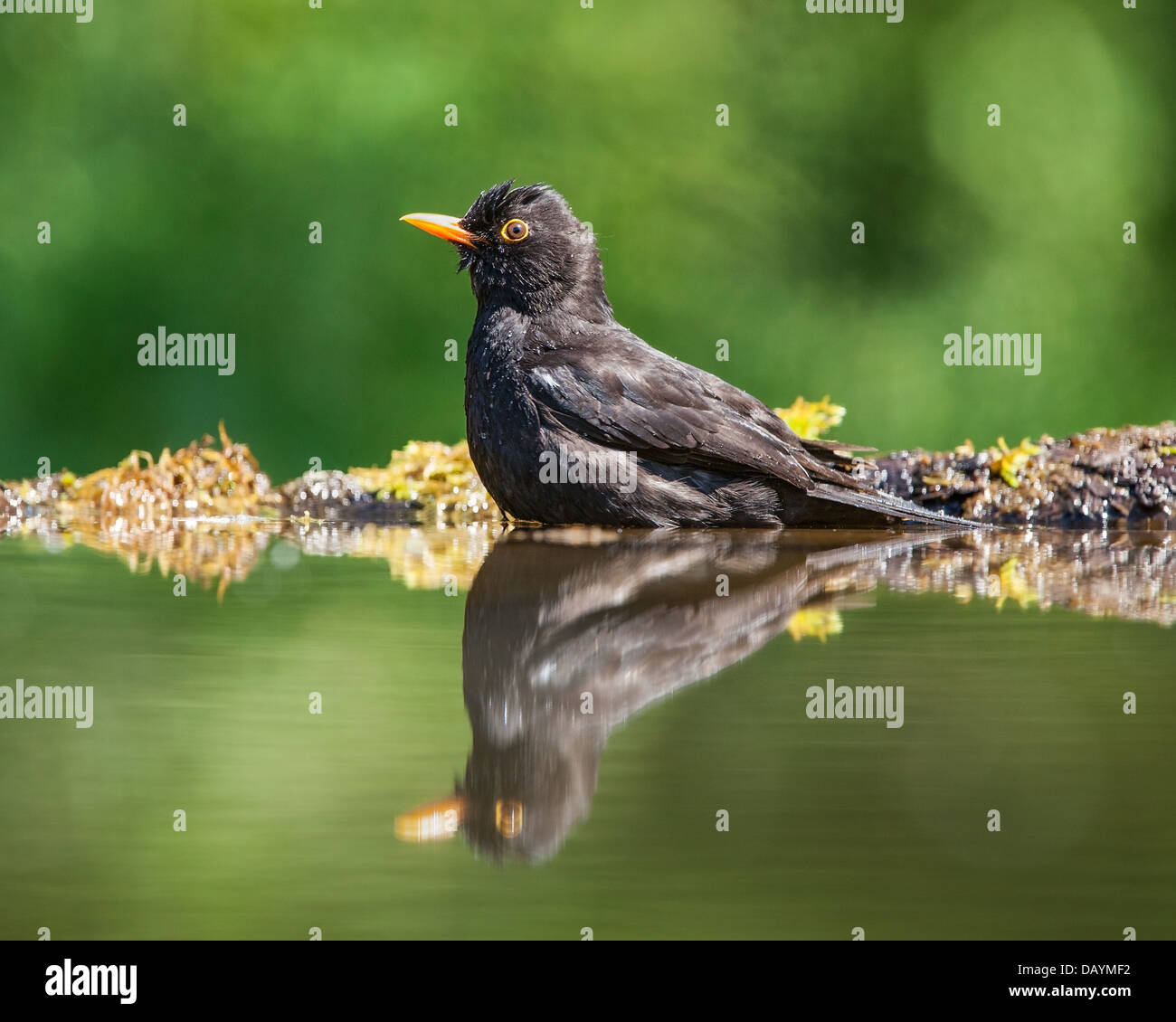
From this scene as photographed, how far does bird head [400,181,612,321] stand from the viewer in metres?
5.79

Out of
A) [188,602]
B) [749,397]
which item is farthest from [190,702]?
[749,397]

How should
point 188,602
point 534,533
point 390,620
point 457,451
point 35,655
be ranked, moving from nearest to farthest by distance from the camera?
point 35,655
point 390,620
point 188,602
point 534,533
point 457,451

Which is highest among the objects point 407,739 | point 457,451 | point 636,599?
point 457,451

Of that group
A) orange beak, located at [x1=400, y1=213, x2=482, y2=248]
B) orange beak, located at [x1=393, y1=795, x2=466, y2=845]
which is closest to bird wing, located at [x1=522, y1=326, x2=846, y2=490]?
orange beak, located at [x1=400, y1=213, x2=482, y2=248]

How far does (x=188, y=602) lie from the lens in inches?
144

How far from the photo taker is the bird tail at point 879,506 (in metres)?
5.38

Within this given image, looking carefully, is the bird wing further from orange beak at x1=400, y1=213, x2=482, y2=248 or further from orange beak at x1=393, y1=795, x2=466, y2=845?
orange beak at x1=393, y1=795, x2=466, y2=845

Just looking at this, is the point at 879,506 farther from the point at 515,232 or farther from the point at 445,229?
the point at 445,229

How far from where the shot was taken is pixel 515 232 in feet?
19.1

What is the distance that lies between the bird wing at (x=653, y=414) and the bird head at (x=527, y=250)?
0.37 metres

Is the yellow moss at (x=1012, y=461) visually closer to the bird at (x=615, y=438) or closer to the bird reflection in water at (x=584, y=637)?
the bird at (x=615, y=438)

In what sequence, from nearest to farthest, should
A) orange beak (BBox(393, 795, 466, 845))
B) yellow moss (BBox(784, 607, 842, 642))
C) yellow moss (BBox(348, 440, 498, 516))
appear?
orange beak (BBox(393, 795, 466, 845)) → yellow moss (BBox(784, 607, 842, 642)) → yellow moss (BBox(348, 440, 498, 516))

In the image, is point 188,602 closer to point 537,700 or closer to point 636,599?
point 636,599

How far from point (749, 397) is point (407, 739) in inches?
141
